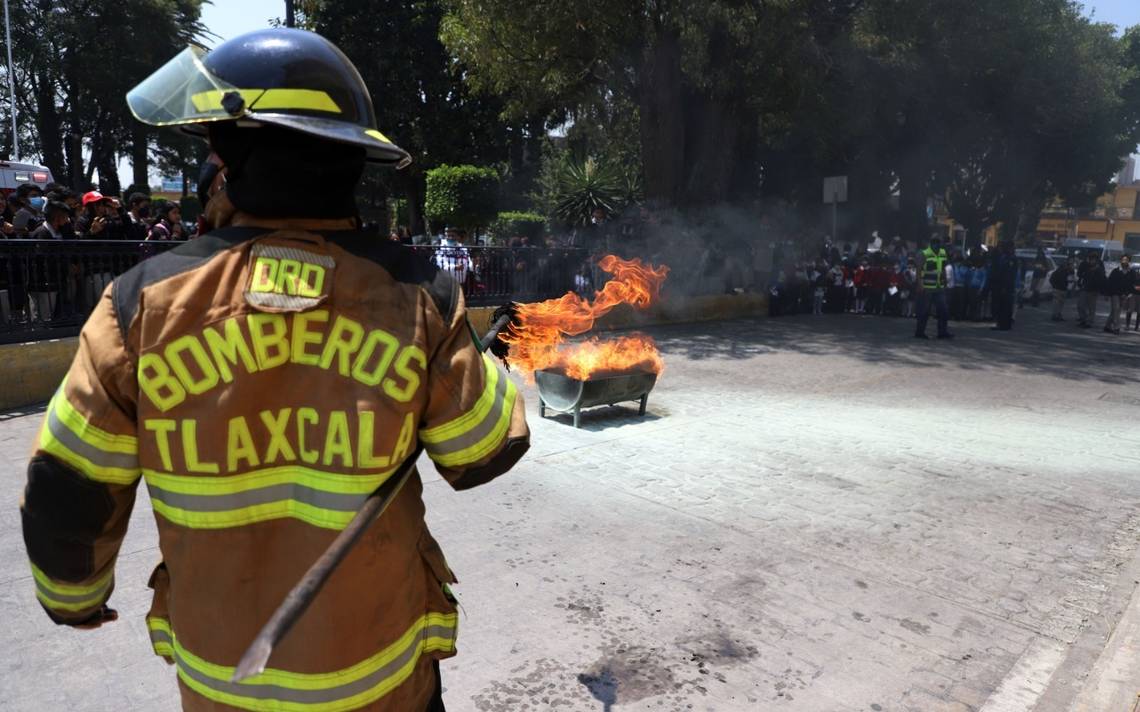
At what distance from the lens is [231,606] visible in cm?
141

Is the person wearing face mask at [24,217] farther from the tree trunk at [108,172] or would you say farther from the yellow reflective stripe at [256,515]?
the tree trunk at [108,172]

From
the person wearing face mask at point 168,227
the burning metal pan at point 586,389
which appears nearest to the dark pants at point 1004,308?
the burning metal pan at point 586,389

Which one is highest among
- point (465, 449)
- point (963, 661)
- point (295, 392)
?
point (295, 392)

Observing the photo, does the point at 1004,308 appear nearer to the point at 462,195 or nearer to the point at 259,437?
the point at 462,195

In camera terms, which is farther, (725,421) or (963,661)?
(725,421)

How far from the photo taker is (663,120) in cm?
1559

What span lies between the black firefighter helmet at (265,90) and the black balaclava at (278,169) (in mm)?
44

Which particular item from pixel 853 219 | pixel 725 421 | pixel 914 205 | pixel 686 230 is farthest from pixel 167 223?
pixel 914 205

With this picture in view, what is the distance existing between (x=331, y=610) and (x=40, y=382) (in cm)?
799

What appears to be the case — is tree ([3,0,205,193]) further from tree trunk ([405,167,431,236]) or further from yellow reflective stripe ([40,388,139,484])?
yellow reflective stripe ([40,388,139,484])

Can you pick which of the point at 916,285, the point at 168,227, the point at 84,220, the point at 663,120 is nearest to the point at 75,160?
the point at 84,220

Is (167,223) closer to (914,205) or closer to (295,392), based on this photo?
(295,392)

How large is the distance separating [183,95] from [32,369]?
7.78 meters

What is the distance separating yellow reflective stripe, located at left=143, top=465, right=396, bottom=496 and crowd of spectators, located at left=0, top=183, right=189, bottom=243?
8.58 meters
